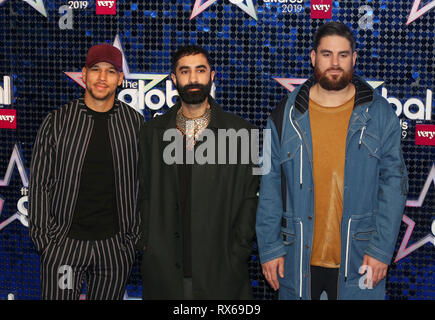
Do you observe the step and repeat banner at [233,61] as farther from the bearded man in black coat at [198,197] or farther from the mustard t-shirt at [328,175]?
the mustard t-shirt at [328,175]

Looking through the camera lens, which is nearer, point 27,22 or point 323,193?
point 323,193

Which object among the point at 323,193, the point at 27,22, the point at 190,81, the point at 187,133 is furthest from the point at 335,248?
the point at 27,22

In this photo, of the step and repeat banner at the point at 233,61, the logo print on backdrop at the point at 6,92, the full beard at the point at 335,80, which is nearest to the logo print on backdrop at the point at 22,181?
the step and repeat banner at the point at 233,61

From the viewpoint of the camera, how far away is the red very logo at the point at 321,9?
14.6 feet

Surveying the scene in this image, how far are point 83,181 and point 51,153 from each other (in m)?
0.34

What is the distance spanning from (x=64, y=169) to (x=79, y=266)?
750 millimetres

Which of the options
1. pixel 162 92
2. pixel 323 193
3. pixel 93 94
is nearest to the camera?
pixel 323 193

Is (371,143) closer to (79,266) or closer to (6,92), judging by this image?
(79,266)

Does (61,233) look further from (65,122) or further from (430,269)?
(430,269)

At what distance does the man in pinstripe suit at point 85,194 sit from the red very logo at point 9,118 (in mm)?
1117

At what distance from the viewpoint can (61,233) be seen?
3.93 metres

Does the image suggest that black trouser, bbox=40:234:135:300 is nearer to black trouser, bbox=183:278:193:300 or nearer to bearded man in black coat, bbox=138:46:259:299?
bearded man in black coat, bbox=138:46:259:299

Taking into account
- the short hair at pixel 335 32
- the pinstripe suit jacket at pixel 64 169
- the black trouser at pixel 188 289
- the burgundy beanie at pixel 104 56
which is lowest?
the black trouser at pixel 188 289

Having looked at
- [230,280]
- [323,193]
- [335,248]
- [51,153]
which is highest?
[51,153]
